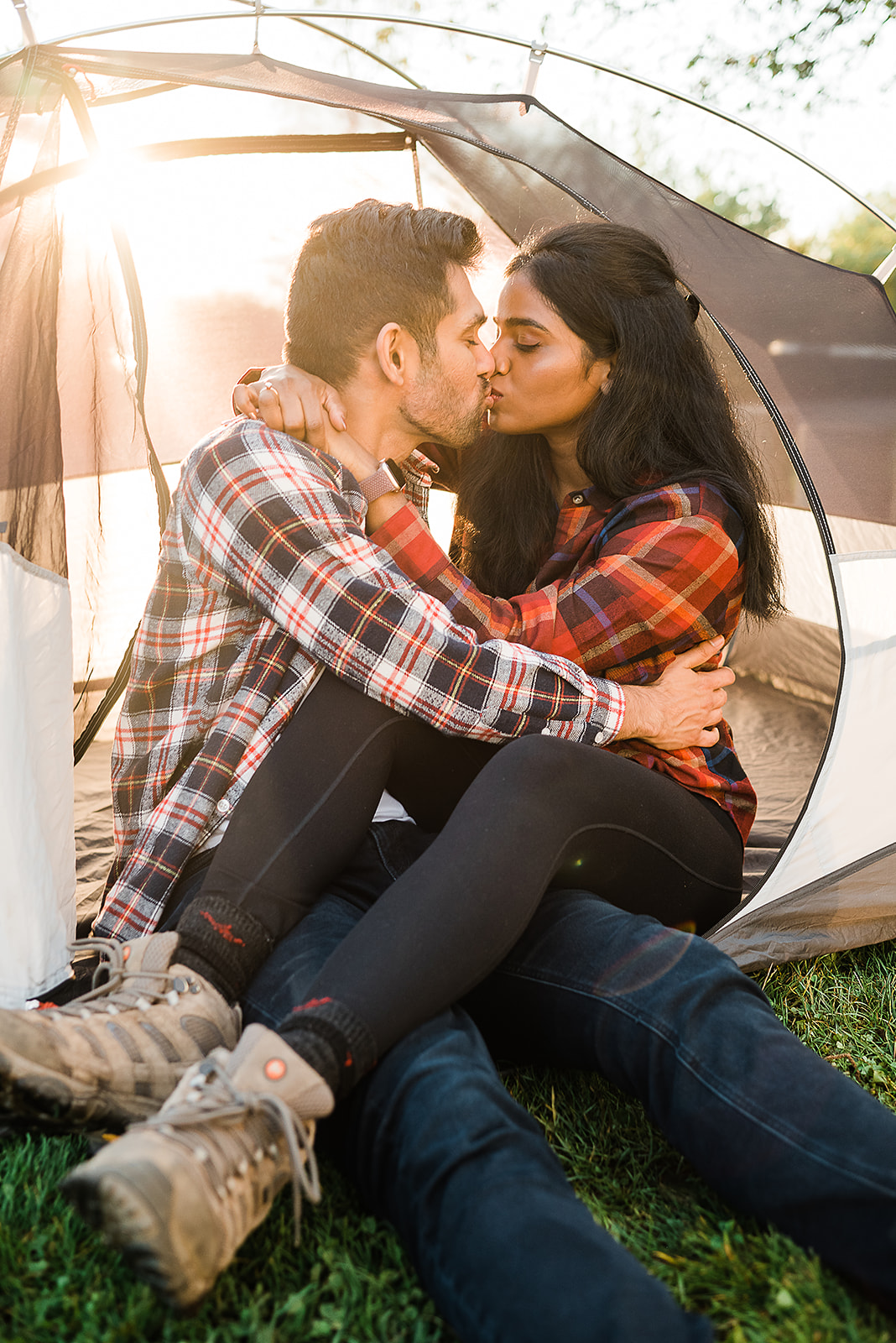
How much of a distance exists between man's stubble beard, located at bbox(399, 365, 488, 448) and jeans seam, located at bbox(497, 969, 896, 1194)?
102cm

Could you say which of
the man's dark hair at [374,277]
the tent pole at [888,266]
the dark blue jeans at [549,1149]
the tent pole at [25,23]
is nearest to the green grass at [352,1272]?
the dark blue jeans at [549,1149]

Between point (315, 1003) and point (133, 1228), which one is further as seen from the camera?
point (315, 1003)

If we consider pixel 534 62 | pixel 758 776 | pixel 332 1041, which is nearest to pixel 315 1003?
pixel 332 1041

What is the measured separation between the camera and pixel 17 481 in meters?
1.53

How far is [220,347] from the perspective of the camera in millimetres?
2600

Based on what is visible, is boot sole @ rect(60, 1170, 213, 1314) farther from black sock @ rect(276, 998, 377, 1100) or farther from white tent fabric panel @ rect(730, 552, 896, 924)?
white tent fabric panel @ rect(730, 552, 896, 924)

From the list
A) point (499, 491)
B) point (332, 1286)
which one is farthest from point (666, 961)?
point (499, 491)

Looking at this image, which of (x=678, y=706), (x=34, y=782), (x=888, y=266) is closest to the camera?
(x=34, y=782)

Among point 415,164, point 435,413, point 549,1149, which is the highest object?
point 415,164

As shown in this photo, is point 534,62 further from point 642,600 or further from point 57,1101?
point 57,1101

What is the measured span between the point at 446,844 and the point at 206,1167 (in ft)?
1.42

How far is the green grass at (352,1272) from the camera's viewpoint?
2.93 ft

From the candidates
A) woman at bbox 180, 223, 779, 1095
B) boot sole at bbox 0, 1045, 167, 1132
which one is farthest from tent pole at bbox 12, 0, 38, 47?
boot sole at bbox 0, 1045, 167, 1132

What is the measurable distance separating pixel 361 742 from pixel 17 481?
0.68 m
